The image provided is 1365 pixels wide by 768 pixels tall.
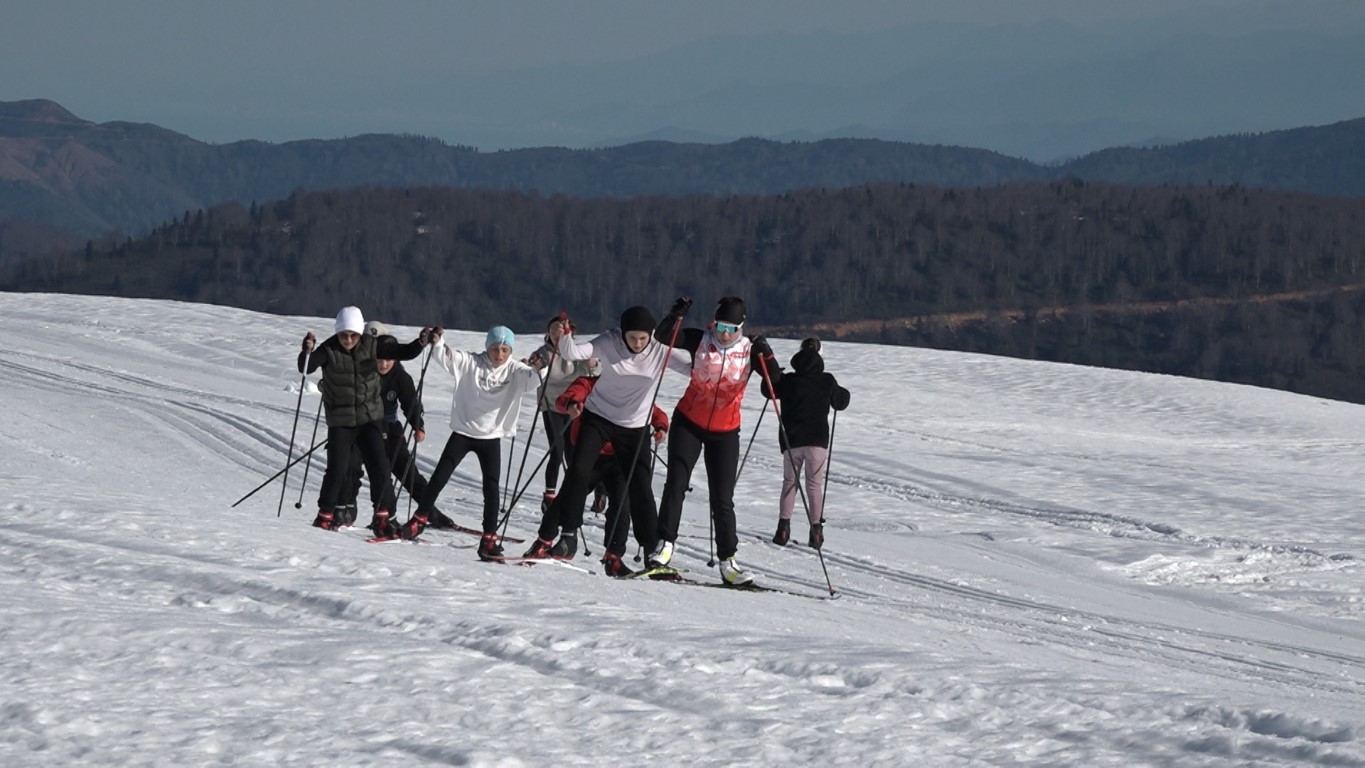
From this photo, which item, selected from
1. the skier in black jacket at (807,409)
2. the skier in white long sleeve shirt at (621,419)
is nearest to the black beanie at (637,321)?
the skier in white long sleeve shirt at (621,419)

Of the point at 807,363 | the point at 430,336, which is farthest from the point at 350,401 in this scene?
the point at 807,363

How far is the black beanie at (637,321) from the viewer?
807cm

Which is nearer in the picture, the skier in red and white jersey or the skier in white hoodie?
the skier in red and white jersey

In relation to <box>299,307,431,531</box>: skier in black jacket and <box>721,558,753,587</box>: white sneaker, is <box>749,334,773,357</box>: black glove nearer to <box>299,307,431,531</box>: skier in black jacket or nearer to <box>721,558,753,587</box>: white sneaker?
<box>721,558,753,587</box>: white sneaker

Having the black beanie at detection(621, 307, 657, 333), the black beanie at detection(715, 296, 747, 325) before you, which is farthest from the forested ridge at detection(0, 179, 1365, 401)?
the black beanie at detection(621, 307, 657, 333)

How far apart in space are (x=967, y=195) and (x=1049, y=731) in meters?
177

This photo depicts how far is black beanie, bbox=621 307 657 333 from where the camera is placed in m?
8.07

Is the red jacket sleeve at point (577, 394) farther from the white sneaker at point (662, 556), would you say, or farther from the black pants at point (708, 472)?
the white sneaker at point (662, 556)

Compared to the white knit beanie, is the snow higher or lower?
lower

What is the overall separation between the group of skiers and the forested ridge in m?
135

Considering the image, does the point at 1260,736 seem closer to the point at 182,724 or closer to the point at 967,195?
the point at 182,724

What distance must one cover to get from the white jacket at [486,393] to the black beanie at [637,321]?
1154 millimetres

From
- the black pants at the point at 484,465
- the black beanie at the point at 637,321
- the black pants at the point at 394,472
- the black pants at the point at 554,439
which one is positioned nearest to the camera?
the black beanie at the point at 637,321

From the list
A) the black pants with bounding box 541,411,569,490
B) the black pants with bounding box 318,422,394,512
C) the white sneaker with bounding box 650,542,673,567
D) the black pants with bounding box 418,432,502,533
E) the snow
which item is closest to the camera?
the snow
